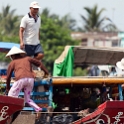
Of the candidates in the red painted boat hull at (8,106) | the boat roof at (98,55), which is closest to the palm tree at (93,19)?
the boat roof at (98,55)

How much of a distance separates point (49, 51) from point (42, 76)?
27.9 metres

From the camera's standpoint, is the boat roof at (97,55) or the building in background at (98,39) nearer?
the boat roof at (97,55)

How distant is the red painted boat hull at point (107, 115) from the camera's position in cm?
877

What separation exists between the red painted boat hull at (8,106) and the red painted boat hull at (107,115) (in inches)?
42.6

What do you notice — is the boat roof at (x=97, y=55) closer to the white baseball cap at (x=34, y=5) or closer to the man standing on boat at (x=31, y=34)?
the man standing on boat at (x=31, y=34)

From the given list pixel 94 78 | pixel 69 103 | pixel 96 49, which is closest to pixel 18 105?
pixel 94 78

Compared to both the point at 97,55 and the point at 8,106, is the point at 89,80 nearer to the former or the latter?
the point at 8,106

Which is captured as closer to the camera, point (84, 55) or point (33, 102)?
point (33, 102)

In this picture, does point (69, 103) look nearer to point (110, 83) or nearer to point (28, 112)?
point (110, 83)

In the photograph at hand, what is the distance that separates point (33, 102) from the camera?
9438 mm

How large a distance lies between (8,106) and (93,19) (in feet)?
143

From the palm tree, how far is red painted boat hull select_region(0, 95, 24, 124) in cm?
4297

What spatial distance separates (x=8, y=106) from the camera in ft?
28.0

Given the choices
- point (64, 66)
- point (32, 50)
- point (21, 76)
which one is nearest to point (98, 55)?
point (64, 66)
